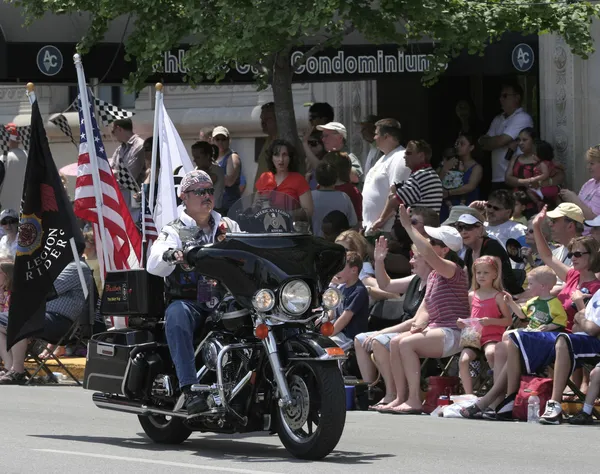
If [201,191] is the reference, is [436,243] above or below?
below

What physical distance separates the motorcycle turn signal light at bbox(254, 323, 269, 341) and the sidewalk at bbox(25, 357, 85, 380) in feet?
24.8

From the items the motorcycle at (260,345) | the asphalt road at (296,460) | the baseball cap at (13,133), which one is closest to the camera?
the asphalt road at (296,460)

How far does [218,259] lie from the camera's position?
32.6ft

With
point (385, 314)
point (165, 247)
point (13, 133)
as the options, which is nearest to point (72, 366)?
point (385, 314)

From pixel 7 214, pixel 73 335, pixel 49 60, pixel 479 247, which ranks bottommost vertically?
pixel 73 335

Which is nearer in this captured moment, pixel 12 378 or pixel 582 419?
pixel 582 419

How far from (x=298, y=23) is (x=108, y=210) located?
3.07 metres

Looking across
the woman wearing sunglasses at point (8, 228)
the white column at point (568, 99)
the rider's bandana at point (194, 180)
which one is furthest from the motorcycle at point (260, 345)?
the white column at point (568, 99)

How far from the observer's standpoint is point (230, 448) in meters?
10.6

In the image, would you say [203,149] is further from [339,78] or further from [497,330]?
[497,330]

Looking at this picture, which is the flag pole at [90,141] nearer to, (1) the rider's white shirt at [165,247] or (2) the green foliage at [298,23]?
(2) the green foliage at [298,23]

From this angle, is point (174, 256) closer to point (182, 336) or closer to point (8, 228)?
point (182, 336)

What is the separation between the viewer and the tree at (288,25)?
629 inches

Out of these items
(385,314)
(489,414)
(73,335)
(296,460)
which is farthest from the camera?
(73,335)
